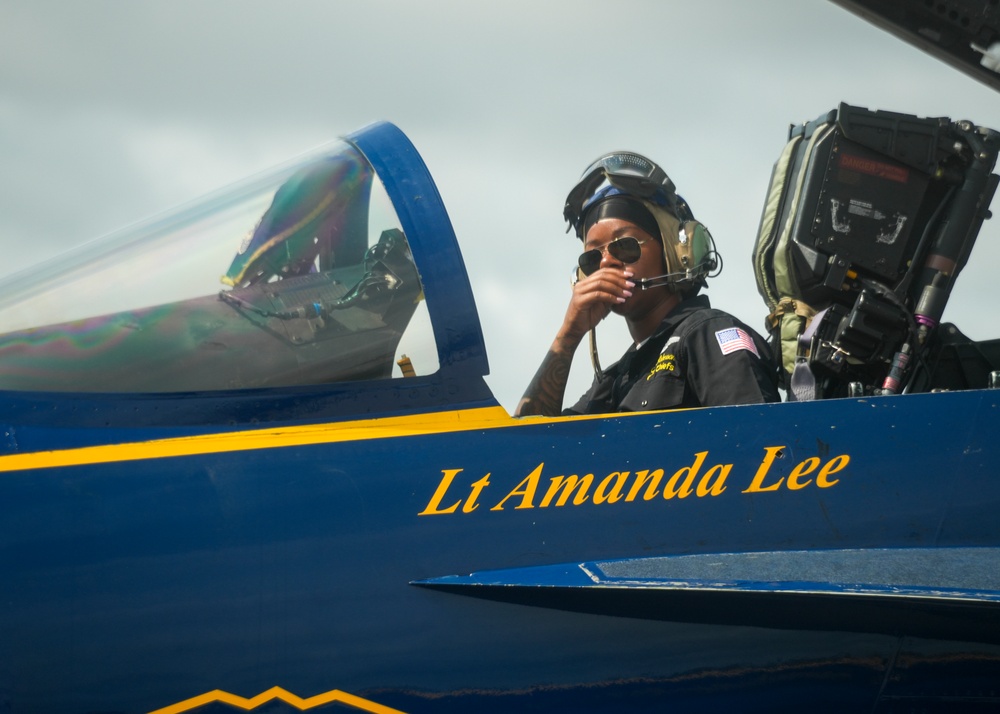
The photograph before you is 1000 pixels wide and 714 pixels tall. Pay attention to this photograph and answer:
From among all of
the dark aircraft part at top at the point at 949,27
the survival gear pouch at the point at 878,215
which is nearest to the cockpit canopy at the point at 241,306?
the survival gear pouch at the point at 878,215

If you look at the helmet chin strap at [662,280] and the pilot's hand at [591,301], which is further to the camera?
the helmet chin strap at [662,280]

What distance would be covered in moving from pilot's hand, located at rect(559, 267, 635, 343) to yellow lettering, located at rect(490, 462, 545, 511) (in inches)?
40.3

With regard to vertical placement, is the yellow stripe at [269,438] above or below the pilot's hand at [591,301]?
below

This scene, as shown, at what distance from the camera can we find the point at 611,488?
211 cm

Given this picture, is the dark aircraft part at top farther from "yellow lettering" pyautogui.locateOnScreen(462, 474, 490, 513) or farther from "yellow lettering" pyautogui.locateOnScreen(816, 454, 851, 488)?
"yellow lettering" pyautogui.locateOnScreen(462, 474, 490, 513)

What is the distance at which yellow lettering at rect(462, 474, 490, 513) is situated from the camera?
6.75ft

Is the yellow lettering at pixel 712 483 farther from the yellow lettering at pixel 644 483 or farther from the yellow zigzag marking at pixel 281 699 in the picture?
the yellow zigzag marking at pixel 281 699

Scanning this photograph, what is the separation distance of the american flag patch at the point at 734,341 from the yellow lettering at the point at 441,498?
0.98 m

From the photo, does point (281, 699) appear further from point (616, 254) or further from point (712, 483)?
point (616, 254)

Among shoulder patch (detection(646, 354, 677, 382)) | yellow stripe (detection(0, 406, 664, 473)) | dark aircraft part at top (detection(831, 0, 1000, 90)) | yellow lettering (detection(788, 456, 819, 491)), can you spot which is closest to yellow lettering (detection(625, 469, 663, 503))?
yellow stripe (detection(0, 406, 664, 473))

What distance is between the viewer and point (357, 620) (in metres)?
1.95

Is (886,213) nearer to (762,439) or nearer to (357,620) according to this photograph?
(762,439)

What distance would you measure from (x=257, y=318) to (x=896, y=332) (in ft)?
6.94

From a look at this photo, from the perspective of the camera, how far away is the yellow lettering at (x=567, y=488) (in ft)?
6.87
